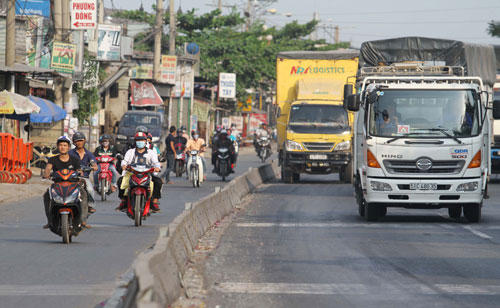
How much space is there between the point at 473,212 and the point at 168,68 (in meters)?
41.6

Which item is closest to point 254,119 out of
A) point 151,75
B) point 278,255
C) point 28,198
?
point 151,75

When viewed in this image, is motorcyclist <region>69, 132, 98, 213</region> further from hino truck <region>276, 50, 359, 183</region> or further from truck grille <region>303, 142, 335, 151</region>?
truck grille <region>303, 142, 335, 151</region>

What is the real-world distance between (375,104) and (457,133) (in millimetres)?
1589

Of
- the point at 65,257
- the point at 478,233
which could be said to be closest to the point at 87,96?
the point at 478,233

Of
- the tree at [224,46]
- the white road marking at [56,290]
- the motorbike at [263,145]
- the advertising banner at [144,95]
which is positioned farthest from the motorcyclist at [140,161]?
the tree at [224,46]

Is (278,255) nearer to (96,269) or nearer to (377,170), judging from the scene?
(96,269)

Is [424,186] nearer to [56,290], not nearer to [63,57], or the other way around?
[56,290]

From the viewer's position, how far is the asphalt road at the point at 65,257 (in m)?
8.64

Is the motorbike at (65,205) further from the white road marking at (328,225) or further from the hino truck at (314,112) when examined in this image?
the hino truck at (314,112)

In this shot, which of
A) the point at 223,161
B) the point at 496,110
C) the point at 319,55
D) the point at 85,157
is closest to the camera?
the point at 85,157

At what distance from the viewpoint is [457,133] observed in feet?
55.3

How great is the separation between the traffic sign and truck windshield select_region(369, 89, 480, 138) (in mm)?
18377

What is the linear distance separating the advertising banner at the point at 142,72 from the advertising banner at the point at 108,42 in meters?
10.3

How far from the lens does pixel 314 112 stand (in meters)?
29.8
